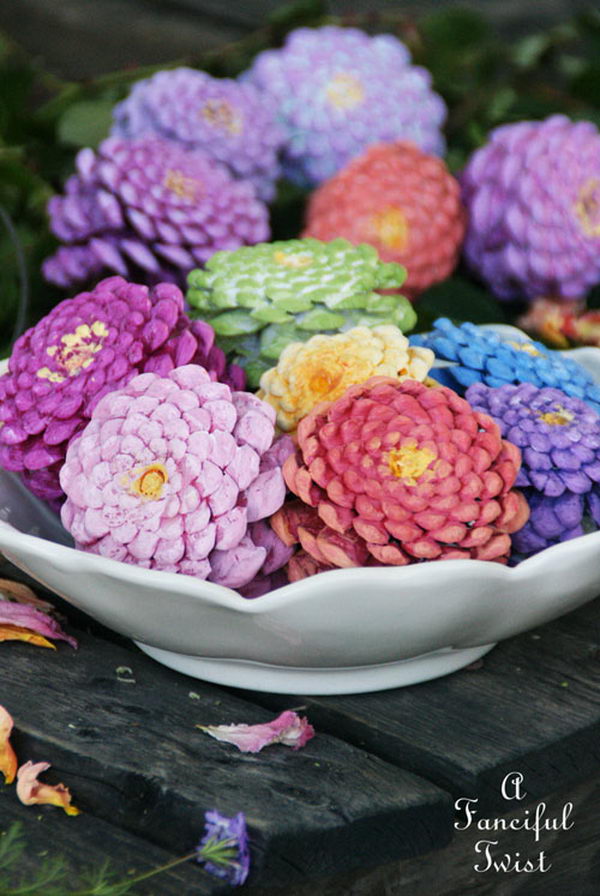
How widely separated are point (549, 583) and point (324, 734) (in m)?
0.12

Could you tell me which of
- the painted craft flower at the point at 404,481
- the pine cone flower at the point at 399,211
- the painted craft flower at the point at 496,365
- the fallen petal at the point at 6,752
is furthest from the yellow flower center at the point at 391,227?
the fallen petal at the point at 6,752

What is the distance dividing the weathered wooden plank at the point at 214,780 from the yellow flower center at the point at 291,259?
0.81ft

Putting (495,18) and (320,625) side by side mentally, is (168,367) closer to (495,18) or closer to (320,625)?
(320,625)

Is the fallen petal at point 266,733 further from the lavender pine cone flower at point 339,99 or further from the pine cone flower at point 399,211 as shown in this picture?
the lavender pine cone flower at point 339,99

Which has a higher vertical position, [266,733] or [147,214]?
[147,214]

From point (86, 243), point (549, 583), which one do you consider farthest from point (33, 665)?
point (86, 243)

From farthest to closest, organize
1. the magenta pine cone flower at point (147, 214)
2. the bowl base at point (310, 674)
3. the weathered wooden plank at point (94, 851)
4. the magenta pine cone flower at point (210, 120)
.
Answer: the magenta pine cone flower at point (210, 120)
the magenta pine cone flower at point (147, 214)
the bowl base at point (310, 674)
the weathered wooden plank at point (94, 851)

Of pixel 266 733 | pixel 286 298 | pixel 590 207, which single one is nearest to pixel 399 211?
pixel 590 207

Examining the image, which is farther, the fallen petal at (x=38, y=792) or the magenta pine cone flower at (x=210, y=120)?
the magenta pine cone flower at (x=210, y=120)

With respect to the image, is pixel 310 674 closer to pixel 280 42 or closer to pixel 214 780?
pixel 214 780

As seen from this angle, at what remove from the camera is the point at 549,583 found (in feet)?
1.75

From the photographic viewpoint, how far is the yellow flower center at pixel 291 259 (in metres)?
0.69

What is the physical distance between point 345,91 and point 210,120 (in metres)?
0.13

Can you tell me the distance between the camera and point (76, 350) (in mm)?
620
